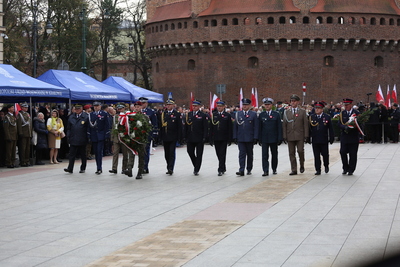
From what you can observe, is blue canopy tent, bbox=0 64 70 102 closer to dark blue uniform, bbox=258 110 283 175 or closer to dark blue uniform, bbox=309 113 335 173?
dark blue uniform, bbox=258 110 283 175

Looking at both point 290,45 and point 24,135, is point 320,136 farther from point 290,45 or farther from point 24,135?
point 290,45

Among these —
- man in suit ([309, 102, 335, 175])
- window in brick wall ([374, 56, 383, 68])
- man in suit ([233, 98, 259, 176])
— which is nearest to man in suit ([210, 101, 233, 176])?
man in suit ([233, 98, 259, 176])

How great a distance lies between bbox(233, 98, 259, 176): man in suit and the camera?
617 inches

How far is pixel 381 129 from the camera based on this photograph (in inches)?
1157

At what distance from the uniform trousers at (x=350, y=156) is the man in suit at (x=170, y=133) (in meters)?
4.01

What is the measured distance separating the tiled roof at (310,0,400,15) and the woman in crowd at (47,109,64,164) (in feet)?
103

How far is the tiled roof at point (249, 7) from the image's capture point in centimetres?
4775

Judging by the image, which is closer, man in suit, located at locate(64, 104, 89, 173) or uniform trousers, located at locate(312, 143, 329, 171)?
uniform trousers, located at locate(312, 143, 329, 171)

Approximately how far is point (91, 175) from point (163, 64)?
37.8 m

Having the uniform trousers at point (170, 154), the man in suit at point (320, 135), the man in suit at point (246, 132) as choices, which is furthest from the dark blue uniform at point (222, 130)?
the man in suit at point (320, 135)

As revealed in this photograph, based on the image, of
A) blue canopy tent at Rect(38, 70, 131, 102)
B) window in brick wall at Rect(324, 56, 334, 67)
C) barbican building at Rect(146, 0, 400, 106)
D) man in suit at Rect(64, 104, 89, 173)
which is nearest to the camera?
man in suit at Rect(64, 104, 89, 173)

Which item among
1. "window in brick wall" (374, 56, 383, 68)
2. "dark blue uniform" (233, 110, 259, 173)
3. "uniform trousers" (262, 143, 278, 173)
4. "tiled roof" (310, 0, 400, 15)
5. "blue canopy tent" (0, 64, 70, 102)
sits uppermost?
"tiled roof" (310, 0, 400, 15)

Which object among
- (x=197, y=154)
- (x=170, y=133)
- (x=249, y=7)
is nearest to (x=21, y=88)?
(x=170, y=133)

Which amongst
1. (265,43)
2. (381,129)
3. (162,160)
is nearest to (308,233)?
(162,160)
